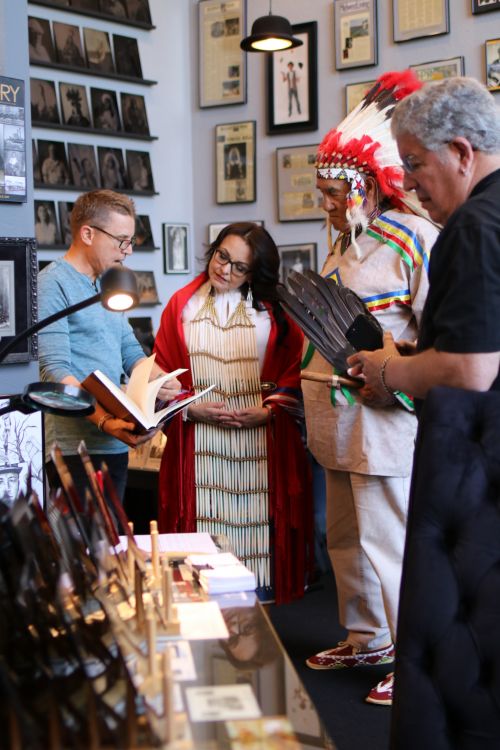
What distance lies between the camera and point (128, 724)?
1.02 meters

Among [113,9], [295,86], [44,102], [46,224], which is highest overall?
[113,9]

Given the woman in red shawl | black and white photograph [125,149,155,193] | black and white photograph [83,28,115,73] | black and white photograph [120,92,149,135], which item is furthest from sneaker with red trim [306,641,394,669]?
black and white photograph [83,28,115,73]

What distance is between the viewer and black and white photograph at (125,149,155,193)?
19.4 ft

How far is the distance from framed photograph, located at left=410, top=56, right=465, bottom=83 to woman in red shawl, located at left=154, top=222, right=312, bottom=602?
266cm

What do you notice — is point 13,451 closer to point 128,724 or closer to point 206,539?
point 206,539

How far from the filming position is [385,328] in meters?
2.75

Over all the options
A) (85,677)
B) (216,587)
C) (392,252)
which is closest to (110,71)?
Answer: (392,252)

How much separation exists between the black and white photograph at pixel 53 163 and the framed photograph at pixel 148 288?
2.55 ft

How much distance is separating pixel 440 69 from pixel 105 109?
6.77 feet

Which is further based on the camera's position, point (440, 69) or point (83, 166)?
point (83, 166)

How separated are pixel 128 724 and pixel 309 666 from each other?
2.23 m

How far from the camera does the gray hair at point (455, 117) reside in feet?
5.81

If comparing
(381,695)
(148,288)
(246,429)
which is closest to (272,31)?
(148,288)

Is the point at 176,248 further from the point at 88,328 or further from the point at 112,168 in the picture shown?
the point at 88,328
